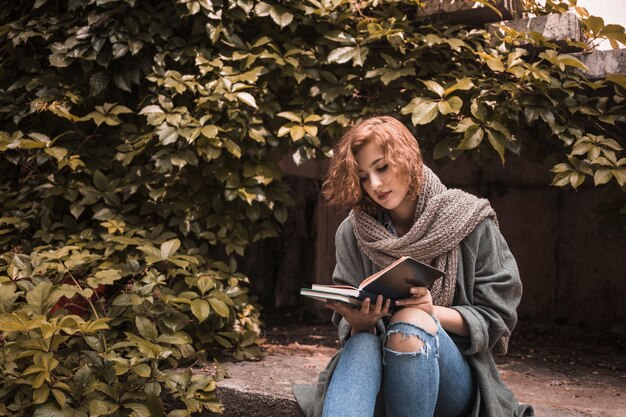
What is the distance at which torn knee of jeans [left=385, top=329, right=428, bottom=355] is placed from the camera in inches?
77.6

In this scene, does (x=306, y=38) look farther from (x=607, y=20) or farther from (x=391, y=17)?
(x=607, y=20)

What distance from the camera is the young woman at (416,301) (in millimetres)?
1993

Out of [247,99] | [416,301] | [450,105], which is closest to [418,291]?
[416,301]

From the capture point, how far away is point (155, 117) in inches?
127

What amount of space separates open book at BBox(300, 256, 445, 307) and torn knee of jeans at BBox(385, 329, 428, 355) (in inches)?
4.5

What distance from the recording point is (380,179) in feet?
7.34

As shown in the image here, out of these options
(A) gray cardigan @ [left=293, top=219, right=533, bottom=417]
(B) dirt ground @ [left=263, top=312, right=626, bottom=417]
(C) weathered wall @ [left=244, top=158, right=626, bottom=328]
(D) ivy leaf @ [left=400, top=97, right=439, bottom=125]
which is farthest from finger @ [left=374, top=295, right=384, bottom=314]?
(C) weathered wall @ [left=244, top=158, right=626, bottom=328]

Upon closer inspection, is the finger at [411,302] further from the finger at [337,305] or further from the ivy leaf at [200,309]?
the ivy leaf at [200,309]

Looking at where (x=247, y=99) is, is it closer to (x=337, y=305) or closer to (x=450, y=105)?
(x=450, y=105)

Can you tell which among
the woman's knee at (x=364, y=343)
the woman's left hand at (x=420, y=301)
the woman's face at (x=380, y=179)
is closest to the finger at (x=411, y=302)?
the woman's left hand at (x=420, y=301)

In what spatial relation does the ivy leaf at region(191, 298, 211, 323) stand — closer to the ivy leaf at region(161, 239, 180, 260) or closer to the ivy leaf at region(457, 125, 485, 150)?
the ivy leaf at region(161, 239, 180, 260)

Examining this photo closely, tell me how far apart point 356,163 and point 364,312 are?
1.55 feet

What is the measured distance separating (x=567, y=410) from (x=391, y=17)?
182cm

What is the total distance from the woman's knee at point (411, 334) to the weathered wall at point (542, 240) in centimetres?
218
